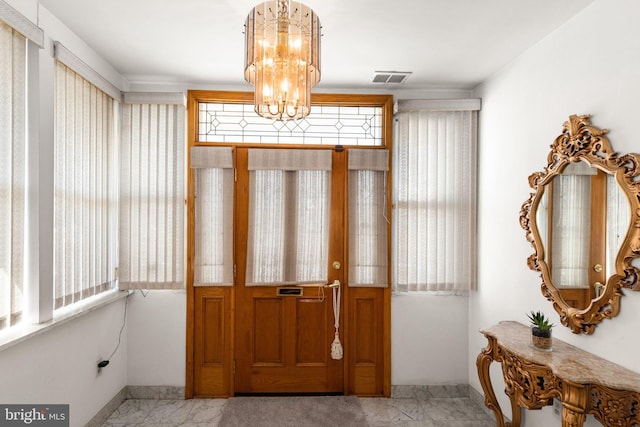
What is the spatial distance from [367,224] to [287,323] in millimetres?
1169

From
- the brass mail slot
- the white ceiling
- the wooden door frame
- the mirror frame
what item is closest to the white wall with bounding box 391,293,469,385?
the wooden door frame

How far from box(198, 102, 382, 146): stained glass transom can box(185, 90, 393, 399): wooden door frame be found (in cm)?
7

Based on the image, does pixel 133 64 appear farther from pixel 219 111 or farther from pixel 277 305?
pixel 277 305

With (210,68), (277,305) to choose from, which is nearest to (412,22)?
(210,68)

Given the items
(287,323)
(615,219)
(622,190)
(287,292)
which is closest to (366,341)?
(287,323)

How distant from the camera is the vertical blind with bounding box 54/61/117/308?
2.57 metres

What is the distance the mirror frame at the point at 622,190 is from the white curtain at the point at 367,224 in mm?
1213

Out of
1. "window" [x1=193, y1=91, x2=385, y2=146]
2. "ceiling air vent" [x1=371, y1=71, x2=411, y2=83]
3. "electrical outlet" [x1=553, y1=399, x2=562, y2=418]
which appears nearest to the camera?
"electrical outlet" [x1=553, y1=399, x2=562, y2=418]

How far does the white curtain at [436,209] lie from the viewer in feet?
11.7

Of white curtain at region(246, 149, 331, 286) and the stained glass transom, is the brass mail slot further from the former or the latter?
the stained glass transom

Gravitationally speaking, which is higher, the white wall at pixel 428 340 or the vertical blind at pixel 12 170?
the vertical blind at pixel 12 170

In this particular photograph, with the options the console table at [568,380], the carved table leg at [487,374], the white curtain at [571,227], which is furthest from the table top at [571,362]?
the white curtain at [571,227]

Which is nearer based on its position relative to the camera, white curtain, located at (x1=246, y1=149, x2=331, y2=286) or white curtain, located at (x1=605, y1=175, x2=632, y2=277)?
white curtain, located at (x1=605, y1=175, x2=632, y2=277)

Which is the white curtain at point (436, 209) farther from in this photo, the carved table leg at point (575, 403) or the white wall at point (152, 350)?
the white wall at point (152, 350)
